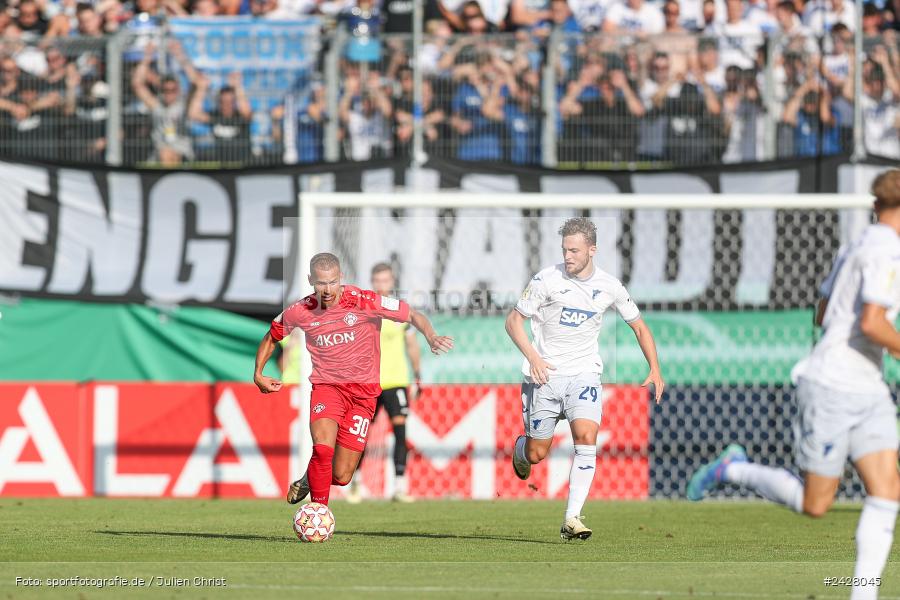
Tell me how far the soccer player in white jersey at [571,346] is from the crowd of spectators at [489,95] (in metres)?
6.27

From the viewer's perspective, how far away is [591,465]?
1171 centimetres

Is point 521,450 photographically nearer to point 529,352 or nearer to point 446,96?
point 529,352

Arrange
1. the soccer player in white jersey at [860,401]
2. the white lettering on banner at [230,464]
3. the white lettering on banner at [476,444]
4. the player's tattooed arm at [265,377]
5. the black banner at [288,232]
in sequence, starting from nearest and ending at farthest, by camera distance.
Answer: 1. the soccer player in white jersey at [860,401]
2. the player's tattooed arm at [265,377]
3. the white lettering on banner at [230,464]
4. the white lettering on banner at [476,444]
5. the black banner at [288,232]

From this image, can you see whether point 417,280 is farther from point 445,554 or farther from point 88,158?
point 445,554

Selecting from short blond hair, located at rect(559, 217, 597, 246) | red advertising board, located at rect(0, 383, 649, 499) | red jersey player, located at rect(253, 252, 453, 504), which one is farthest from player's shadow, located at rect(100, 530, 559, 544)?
red advertising board, located at rect(0, 383, 649, 499)

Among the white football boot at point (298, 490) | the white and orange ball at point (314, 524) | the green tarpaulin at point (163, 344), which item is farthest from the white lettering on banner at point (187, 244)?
the white and orange ball at point (314, 524)

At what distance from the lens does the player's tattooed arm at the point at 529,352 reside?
1155cm

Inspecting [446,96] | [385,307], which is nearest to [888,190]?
[385,307]

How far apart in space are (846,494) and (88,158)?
31.7ft

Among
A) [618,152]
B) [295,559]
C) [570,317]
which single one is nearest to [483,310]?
[618,152]

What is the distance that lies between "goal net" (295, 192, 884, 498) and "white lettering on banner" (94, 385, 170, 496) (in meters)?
2.35

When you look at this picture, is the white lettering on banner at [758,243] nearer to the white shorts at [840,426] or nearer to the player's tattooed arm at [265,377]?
the player's tattooed arm at [265,377]

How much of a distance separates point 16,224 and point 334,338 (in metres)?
7.97

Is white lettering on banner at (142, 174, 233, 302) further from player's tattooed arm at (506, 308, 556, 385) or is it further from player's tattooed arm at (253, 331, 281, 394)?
player's tattooed arm at (506, 308, 556, 385)
